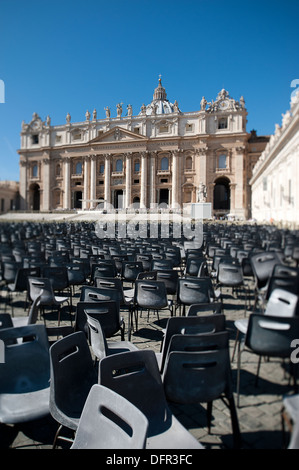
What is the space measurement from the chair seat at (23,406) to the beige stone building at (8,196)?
69.4 metres

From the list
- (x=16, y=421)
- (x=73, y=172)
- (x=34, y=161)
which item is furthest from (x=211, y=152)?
(x=16, y=421)

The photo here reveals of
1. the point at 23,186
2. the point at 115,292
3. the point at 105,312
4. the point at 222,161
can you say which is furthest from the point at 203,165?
the point at 105,312

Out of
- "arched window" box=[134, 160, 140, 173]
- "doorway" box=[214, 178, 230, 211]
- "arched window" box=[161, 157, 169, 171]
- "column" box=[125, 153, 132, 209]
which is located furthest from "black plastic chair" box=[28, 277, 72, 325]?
"doorway" box=[214, 178, 230, 211]

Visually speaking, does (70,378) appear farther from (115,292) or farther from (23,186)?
(23,186)

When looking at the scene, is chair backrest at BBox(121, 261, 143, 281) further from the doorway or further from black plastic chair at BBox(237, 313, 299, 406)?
the doorway

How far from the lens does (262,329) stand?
9.57ft

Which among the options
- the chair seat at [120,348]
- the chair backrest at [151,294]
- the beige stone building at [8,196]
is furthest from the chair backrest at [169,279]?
the beige stone building at [8,196]

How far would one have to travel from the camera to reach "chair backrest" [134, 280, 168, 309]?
5.16 m

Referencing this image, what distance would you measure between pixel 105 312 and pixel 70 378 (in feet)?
4.45

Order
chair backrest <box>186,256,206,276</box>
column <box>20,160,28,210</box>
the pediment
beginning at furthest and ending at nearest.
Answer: column <box>20,160,28,210</box> → the pediment → chair backrest <box>186,256,206,276</box>

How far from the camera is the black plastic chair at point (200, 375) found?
7.82 ft

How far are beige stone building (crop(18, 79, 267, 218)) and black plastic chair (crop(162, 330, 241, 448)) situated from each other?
2011 inches

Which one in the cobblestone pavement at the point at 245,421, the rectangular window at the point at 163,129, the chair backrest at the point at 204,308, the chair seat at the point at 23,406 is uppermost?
the rectangular window at the point at 163,129

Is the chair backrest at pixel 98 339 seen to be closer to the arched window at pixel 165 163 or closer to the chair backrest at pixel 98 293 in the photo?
the chair backrest at pixel 98 293
